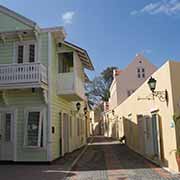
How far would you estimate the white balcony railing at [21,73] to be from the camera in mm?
12328

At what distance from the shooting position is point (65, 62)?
655 inches

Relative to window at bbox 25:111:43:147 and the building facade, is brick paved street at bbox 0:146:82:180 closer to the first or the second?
the building facade

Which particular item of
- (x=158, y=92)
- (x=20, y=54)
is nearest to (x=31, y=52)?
(x=20, y=54)

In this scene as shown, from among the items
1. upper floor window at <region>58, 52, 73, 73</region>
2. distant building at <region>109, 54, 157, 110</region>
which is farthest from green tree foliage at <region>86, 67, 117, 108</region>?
upper floor window at <region>58, 52, 73, 73</region>

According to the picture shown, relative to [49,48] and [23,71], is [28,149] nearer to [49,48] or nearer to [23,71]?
[23,71]

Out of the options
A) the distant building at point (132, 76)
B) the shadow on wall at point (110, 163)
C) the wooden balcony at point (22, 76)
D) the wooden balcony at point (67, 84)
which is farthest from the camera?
the distant building at point (132, 76)

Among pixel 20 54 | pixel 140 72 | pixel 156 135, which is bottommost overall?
pixel 156 135

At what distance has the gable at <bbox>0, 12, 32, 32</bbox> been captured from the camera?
1385cm

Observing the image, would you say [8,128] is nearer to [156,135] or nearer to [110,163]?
[110,163]

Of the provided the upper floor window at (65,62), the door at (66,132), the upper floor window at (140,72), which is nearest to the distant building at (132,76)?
the upper floor window at (140,72)

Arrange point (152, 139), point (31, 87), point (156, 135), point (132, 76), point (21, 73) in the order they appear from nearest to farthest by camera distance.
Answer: point (156, 135)
point (152, 139)
point (31, 87)
point (21, 73)
point (132, 76)

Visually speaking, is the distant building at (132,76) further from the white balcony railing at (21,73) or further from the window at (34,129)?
the white balcony railing at (21,73)

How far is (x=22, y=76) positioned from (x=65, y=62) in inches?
180

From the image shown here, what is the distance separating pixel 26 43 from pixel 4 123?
4031 millimetres
